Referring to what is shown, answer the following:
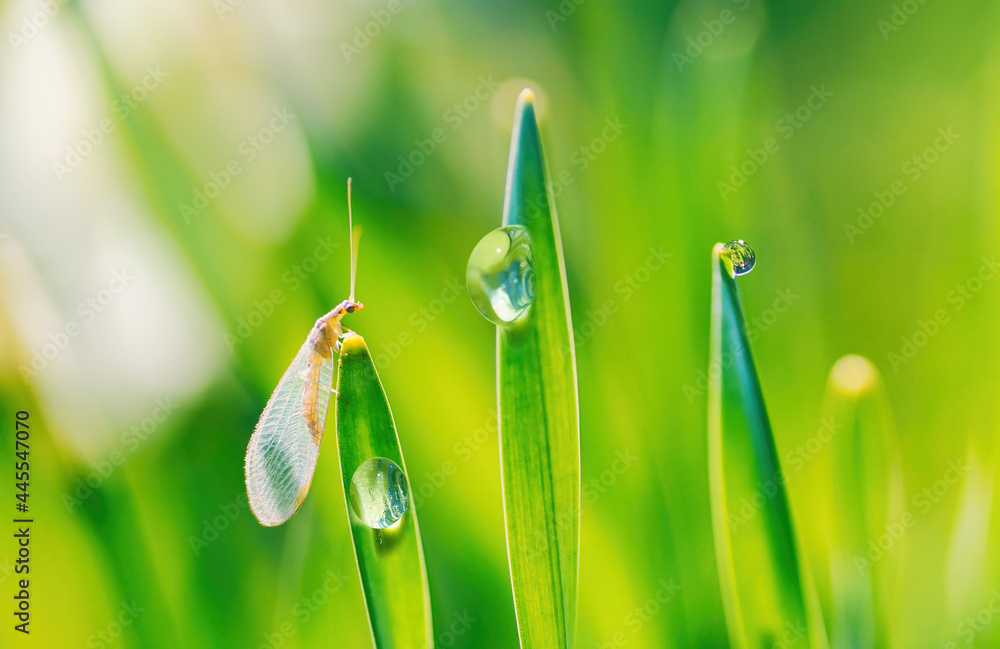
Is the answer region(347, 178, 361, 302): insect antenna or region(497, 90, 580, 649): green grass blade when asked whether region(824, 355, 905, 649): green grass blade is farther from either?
region(347, 178, 361, 302): insect antenna

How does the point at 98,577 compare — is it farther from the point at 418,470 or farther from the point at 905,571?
the point at 905,571

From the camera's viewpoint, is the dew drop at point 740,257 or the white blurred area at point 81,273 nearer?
the dew drop at point 740,257

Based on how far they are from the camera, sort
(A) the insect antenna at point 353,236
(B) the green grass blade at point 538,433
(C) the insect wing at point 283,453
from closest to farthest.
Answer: (B) the green grass blade at point 538,433 < (C) the insect wing at point 283,453 < (A) the insect antenna at point 353,236

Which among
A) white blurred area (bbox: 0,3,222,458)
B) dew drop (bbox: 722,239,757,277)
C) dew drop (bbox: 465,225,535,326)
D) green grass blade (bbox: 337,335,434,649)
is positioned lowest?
green grass blade (bbox: 337,335,434,649)

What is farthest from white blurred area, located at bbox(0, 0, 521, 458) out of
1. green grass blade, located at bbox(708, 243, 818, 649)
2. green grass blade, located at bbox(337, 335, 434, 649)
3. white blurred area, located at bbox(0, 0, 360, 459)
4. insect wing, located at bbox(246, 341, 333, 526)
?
green grass blade, located at bbox(708, 243, 818, 649)

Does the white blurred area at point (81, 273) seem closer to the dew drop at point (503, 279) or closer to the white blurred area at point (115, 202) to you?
the white blurred area at point (115, 202)

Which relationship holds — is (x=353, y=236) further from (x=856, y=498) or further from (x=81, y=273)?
(x=856, y=498)

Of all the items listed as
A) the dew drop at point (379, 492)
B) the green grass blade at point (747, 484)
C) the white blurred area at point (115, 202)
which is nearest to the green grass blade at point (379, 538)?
the dew drop at point (379, 492)
